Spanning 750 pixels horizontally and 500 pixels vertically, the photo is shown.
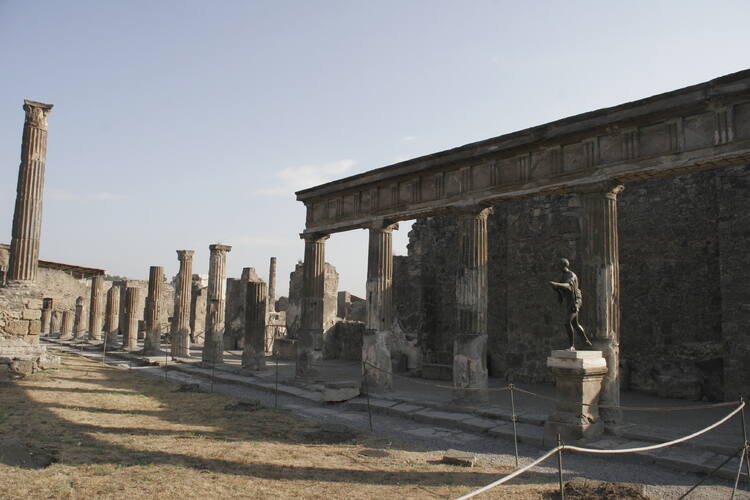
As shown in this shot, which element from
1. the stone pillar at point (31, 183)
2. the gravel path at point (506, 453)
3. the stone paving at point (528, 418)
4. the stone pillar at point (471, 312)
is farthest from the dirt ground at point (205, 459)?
the stone pillar at point (31, 183)

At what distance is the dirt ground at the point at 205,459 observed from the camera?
559 cm

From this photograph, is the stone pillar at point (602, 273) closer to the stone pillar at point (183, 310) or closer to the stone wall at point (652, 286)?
the stone wall at point (652, 286)

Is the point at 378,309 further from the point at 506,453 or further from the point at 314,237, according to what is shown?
the point at 506,453

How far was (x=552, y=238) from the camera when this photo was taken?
48.3ft

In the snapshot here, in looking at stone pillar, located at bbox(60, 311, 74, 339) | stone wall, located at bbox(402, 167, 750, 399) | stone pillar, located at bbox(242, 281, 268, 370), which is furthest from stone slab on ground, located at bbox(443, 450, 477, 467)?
stone pillar, located at bbox(60, 311, 74, 339)

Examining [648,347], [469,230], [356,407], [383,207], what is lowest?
[356,407]

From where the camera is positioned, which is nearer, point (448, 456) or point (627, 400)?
point (448, 456)

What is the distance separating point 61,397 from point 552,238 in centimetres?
1211

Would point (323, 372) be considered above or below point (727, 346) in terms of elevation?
below

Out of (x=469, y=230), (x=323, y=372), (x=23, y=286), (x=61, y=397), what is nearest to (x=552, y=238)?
(x=469, y=230)

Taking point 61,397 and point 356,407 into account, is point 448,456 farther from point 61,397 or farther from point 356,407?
point 61,397

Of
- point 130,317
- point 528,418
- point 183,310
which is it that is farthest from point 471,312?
point 130,317

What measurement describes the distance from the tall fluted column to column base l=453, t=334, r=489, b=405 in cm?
462

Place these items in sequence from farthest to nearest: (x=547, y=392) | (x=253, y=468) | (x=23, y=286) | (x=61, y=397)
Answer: (x=23, y=286), (x=547, y=392), (x=61, y=397), (x=253, y=468)
